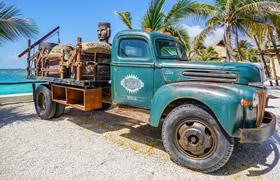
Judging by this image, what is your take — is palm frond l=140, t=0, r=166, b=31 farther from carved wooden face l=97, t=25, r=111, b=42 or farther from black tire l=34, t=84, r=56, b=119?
black tire l=34, t=84, r=56, b=119

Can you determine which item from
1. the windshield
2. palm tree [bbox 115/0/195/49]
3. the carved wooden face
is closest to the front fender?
the windshield

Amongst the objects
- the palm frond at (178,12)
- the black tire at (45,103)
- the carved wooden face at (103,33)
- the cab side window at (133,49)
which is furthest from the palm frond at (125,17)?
the cab side window at (133,49)

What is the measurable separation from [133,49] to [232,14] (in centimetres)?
794

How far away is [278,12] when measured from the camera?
26.1ft

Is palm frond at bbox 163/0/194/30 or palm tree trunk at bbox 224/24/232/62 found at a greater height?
palm frond at bbox 163/0/194/30

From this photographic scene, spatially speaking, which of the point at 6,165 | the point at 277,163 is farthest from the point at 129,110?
the point at 277,163

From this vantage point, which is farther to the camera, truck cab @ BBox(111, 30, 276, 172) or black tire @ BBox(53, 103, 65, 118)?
black tire @ BBox(53, 103, 65, 118)

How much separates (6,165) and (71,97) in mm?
1944

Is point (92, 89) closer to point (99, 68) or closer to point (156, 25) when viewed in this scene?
point (99, 68)

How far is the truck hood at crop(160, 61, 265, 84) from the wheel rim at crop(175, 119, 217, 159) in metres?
0.67

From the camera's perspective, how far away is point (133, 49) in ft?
11.5

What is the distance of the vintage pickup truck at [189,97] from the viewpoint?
2.38m

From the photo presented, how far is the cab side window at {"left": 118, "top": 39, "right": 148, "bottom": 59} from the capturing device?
3.37 metres

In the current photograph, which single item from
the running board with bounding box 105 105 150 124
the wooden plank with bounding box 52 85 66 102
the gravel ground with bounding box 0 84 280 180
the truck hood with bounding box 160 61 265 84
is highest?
the truck hood with bounding box 160 61 265 84
